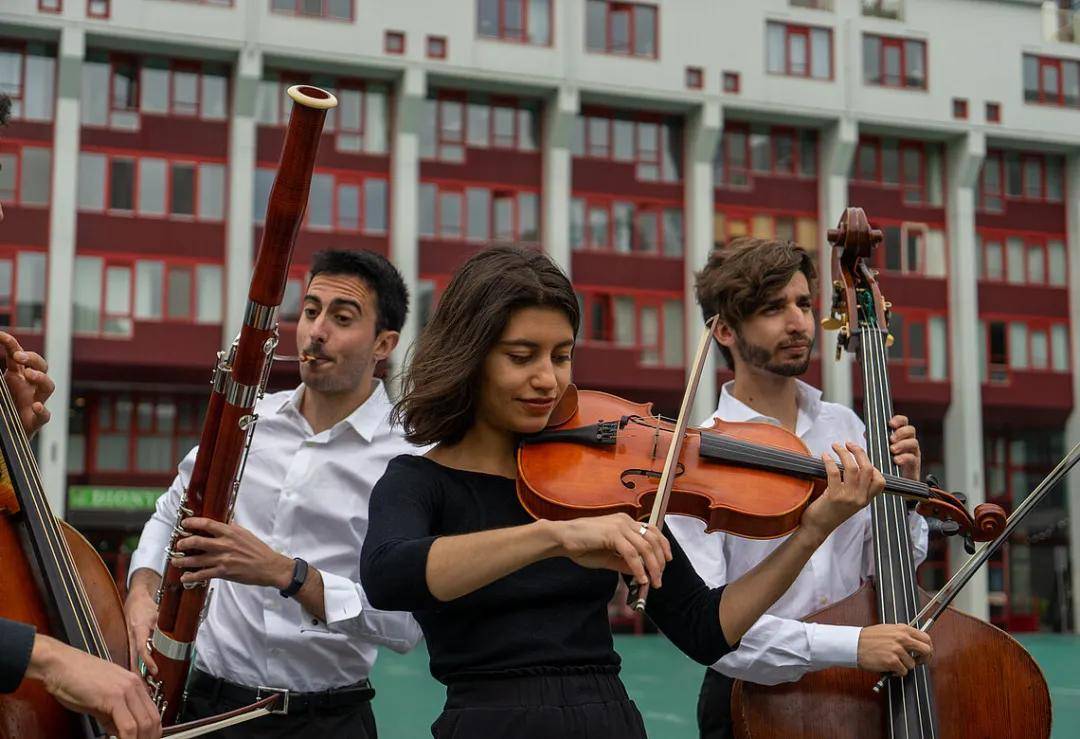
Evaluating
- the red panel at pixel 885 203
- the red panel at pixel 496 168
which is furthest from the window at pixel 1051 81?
the red panel at pixel 496 168

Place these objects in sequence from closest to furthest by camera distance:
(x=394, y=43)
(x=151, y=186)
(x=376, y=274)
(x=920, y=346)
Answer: (x=376, y=274) < (x=151, y=186) < (x=394, y=43) < (x=920, y=346)

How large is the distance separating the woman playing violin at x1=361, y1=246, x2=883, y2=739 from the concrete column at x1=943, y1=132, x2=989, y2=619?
29.2m

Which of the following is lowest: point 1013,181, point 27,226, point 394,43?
point 27,226

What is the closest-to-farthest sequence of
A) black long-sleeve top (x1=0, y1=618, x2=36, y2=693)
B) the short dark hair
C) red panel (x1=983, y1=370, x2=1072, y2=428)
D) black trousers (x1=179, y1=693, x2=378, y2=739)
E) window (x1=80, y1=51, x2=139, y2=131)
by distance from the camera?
1. black long-sleeve top (x1=0, y1=618, x2=36, y2=693)
2. black trousers (x1=179, y1=693, x2=378, y2=739)
3. the short dark hair
4. window (x1=80, y1=51, x2=139, y2=131)
5. red panel (x1=983, y1=370, x2=1072, y2=428)

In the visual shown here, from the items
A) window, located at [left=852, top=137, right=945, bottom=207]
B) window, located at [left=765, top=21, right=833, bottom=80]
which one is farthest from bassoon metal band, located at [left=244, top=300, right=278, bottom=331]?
window, located at [left=852, top=137, right=945, bottom=207]

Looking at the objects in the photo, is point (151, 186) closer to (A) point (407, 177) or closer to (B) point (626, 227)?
(A) point (407, 177)

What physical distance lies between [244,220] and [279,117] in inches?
104

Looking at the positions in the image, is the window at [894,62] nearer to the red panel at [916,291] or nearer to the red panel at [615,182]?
the red panel at [916,291]

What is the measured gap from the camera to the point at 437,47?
2795 cm

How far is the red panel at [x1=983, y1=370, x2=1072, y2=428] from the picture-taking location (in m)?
31.9

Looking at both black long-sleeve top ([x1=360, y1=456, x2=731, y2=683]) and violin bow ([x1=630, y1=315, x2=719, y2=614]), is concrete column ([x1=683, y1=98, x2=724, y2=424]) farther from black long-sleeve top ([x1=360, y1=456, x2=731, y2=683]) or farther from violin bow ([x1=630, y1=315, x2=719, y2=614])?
black long-sleeve top ([x1=360, y1=456, x2=731, y2=683])

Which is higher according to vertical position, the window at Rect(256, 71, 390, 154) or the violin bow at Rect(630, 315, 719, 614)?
the window at Rect(256, 71, 390, 154)

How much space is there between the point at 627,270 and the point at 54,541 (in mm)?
27302

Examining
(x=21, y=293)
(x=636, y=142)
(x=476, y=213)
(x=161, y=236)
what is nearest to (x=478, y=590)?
(x=21, y=293)
